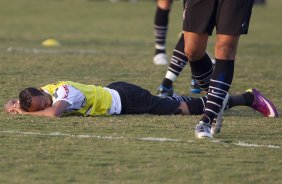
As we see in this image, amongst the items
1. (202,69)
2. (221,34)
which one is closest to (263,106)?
(202,69)

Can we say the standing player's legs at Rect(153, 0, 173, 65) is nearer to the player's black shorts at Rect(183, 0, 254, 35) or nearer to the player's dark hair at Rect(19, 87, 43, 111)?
the player's dark hair at Rect(19, 87, 43, 111)

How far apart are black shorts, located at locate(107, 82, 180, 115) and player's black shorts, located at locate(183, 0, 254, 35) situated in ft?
4.78

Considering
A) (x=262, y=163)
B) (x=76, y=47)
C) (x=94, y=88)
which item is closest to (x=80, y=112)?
(x=94, y=88)

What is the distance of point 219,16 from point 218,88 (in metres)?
0.66

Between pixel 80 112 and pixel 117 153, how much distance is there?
1.96 m

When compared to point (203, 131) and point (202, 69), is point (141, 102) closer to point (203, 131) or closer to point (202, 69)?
point (202, 69)

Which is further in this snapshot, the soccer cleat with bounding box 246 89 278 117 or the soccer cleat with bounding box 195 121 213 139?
the soccer cleat with bounding box 246 89 278 117

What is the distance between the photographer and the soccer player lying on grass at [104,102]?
8.86 m

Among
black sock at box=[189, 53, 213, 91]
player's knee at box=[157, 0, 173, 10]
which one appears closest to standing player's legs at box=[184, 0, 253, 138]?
black sock at box=[189, 53, 213, 91]

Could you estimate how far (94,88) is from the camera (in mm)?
9188

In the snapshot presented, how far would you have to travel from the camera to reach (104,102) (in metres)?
9.26

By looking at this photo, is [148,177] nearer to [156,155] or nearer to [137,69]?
[156,155]

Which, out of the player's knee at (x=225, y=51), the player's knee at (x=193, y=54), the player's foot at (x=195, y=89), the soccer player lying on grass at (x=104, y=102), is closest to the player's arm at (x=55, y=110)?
the soccer player lying on grass at (x=104, y=102)

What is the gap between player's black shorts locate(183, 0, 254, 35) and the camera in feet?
25.7
